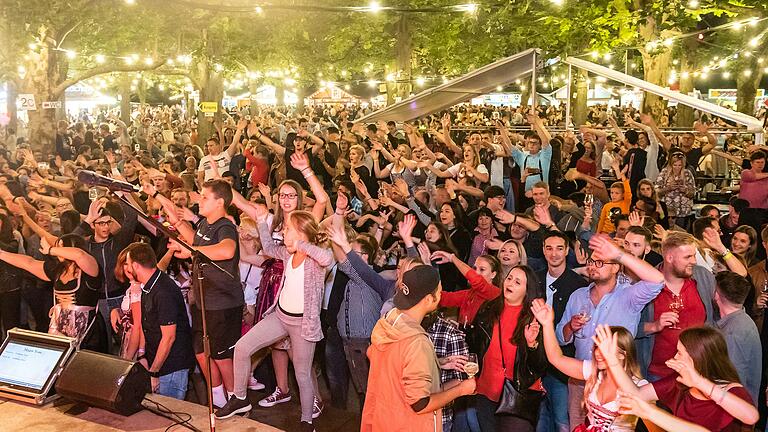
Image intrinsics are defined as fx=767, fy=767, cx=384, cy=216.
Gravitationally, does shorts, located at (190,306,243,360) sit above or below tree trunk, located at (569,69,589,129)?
below

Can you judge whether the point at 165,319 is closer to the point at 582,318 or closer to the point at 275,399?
the point at 275,399

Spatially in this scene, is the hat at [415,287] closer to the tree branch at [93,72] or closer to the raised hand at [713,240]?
the raised hand at [713,240]

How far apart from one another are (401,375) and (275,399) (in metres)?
3.11

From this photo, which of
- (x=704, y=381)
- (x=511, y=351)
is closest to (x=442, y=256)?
(x=511, y=351)

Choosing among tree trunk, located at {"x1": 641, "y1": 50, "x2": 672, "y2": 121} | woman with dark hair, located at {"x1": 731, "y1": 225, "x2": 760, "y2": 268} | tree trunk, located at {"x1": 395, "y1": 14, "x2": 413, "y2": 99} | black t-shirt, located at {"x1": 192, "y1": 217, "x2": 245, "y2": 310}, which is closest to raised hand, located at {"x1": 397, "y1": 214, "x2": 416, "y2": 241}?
black t-shirt, located at {"x1": 192, "y1": 217, "x2": 245, "y2": 310}

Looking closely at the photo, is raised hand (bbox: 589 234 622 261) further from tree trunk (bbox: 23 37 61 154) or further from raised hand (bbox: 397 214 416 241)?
tree trunk (bbox: 23 37 61 154)

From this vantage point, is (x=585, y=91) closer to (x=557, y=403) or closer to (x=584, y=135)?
(x=584, y=135)

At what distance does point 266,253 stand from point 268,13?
17.1m

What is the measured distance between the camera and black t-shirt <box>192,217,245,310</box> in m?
5.78

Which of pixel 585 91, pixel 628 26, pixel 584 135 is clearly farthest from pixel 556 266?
pixel 585 91

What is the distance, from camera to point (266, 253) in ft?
20.0

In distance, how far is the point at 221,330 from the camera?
5906 millimetres

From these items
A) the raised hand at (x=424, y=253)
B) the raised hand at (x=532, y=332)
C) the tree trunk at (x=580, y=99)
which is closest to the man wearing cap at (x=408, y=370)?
the raised hand at (x=532, y=332)

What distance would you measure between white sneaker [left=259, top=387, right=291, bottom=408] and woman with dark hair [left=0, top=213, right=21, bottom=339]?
8.83 feet
